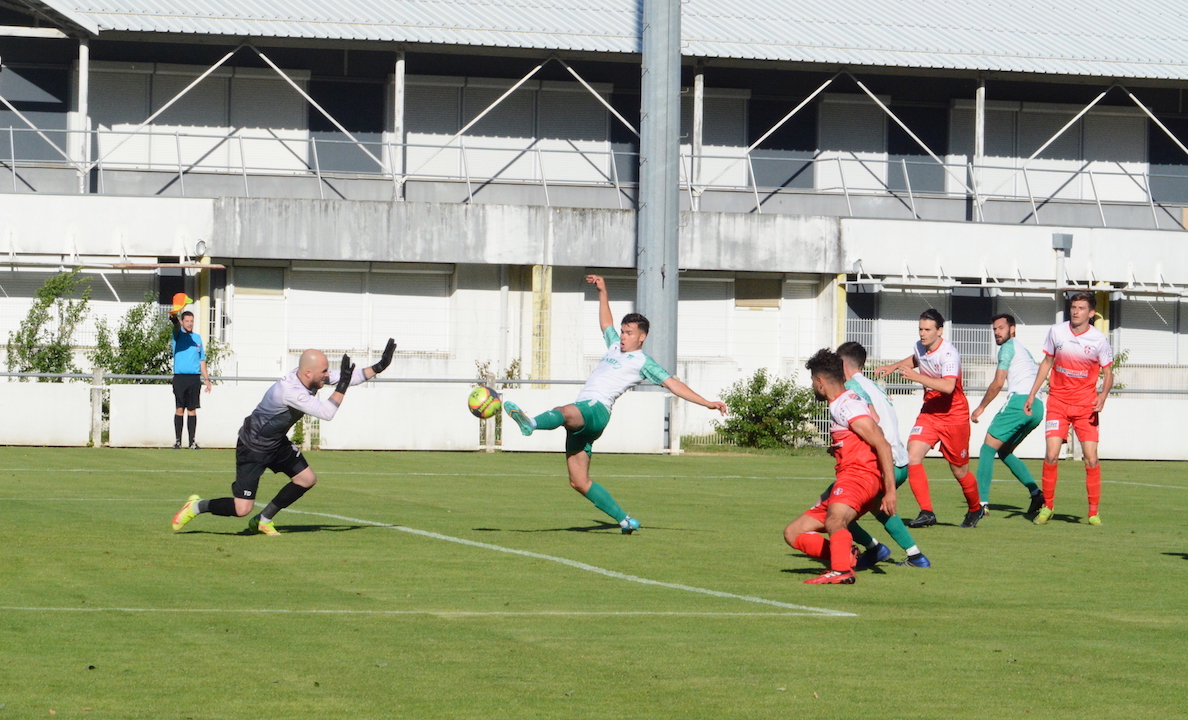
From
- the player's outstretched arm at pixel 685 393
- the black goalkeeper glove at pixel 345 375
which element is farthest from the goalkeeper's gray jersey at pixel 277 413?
the player's outstretched arm at pixel 685 393

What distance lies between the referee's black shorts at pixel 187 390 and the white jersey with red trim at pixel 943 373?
13008mm

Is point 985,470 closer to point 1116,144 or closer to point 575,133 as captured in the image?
point 575,133

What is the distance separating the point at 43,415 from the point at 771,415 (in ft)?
40.6

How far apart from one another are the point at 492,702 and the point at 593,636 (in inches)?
66.6

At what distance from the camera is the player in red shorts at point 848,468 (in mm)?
10406

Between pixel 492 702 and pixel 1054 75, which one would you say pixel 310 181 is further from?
pixel 492 702

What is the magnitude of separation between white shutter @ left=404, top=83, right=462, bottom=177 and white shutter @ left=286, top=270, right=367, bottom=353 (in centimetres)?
345

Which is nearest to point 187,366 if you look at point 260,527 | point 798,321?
point 260,527

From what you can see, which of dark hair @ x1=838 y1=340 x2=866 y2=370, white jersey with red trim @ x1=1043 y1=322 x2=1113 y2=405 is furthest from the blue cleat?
white jersey with red trim @ x1=1043 y1=322 x2=1113 y2=405

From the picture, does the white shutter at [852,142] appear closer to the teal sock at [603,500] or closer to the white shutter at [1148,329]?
the white shutter at [1148,329]

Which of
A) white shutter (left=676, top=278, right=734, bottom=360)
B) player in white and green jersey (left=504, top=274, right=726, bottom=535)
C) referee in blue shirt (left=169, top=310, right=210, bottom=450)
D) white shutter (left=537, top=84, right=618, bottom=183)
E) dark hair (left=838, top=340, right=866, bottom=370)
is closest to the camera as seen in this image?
dark hair (left=838, top=340, right=866, bottom=370)

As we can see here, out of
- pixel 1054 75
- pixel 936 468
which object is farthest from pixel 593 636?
pixel 1054 75

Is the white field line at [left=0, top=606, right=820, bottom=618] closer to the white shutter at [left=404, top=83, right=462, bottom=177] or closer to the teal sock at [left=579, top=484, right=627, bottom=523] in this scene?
the teal sock at [left=579, top=484, right=627, bottom=523]

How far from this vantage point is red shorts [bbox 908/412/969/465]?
1463 cm
